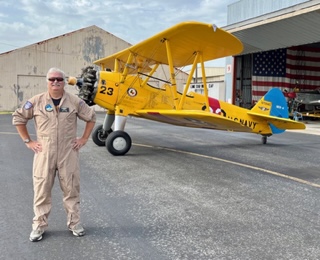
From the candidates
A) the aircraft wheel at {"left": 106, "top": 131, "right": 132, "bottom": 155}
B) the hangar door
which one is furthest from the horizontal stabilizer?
the hangar door

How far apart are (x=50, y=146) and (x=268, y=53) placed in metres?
24.0

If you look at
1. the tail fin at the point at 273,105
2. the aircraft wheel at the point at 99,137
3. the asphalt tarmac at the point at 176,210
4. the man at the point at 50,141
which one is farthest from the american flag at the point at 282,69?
the man at the point at 50,141

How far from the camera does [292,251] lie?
291 cm

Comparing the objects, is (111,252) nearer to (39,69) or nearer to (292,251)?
(292,251)

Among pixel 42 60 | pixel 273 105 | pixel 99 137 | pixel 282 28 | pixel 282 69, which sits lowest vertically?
pixel 99 137

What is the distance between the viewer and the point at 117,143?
24.2 ft

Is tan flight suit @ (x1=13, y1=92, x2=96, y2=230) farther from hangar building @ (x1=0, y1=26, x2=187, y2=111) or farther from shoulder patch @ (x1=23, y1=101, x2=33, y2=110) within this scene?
hangar building @ (x1=0, y1=26, x2=187, y2=111)

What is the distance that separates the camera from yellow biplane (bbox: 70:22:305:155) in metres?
6.98

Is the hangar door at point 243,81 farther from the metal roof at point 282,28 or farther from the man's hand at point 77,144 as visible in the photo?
the man's hand at point 77,144

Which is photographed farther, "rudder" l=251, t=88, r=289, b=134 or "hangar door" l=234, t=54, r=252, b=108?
"hangar door" l=234, t=54, r=252, b=108

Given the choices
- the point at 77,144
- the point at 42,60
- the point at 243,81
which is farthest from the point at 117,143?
the point at 42,60

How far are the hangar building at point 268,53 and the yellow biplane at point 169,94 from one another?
27.1 feet

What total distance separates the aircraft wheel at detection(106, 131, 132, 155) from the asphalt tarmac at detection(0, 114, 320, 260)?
0.17 meters

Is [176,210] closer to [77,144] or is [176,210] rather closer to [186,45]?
[77,144]
